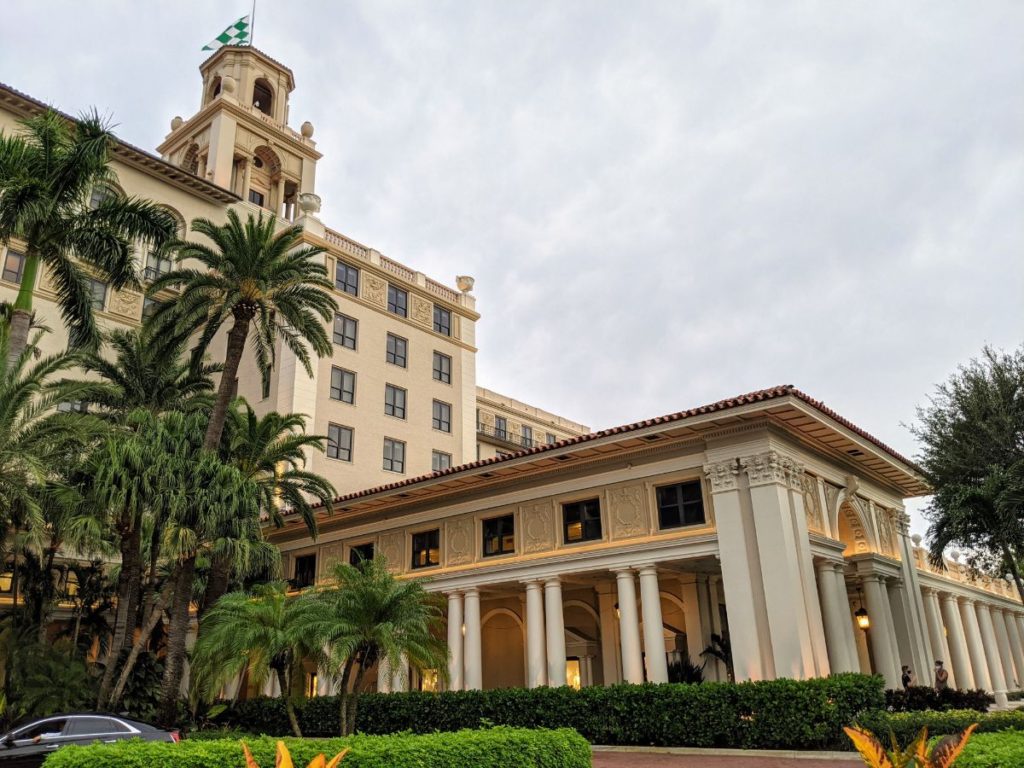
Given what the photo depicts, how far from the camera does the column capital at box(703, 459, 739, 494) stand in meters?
20.3

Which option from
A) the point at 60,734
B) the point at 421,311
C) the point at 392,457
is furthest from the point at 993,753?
the point at 421,311

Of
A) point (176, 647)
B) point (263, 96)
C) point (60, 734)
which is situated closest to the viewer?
point (60, 734)

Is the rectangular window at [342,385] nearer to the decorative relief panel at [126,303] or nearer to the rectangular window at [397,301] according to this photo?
the rectangular window at [397,301]

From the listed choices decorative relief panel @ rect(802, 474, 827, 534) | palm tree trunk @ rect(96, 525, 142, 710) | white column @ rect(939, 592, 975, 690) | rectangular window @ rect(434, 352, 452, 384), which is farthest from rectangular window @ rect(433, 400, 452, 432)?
white column @ rect(939, 592, 975, 690)

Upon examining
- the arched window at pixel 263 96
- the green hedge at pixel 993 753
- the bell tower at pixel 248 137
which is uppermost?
the arched window at pixel 263 96

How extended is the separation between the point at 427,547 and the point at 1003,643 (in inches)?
1133

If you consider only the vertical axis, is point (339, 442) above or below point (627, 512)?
above

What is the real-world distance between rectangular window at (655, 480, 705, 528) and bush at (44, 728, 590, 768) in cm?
1182

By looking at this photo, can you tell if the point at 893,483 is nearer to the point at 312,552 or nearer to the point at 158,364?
the point at 312,552

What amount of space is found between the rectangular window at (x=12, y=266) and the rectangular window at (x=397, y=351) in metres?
16.6

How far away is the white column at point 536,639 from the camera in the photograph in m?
22.5

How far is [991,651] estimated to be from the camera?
109 ft

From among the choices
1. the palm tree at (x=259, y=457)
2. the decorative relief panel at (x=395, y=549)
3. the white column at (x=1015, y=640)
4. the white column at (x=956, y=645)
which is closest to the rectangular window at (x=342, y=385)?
the palm tree at (x=259, y=457)

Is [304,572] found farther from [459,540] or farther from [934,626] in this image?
[934,626]
